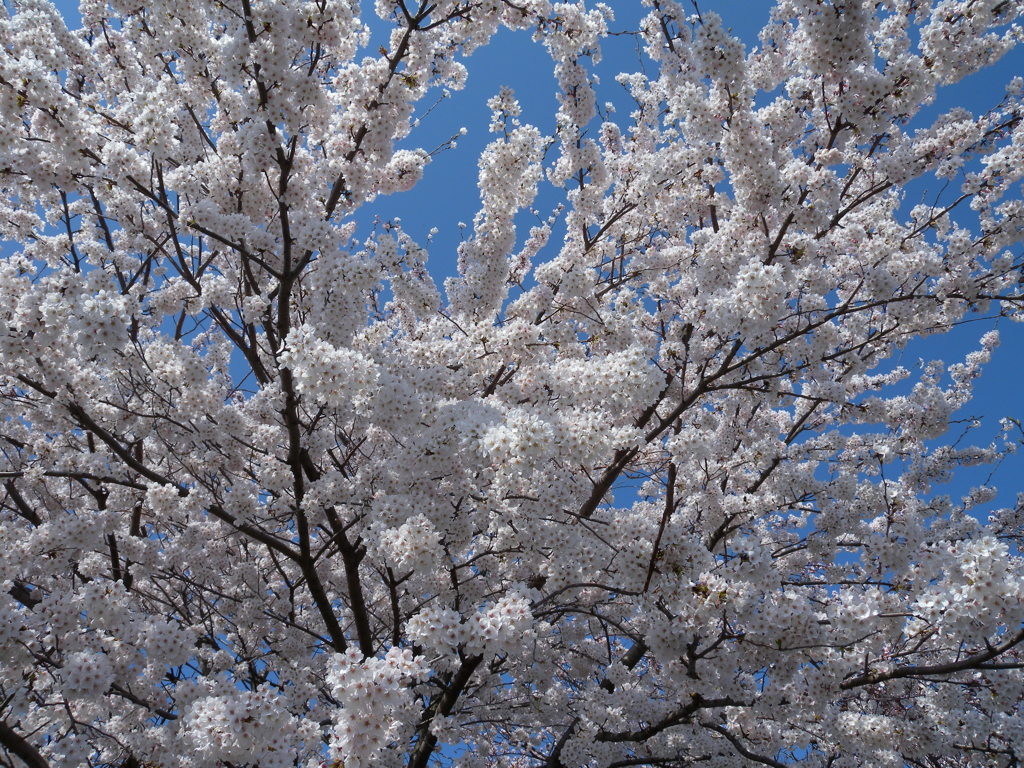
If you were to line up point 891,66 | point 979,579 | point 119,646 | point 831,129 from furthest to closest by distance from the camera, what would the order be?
point 831,129, point 891,66, point 119,646, point 979,579

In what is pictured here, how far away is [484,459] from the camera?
5.55m

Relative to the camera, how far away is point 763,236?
20.6 feet

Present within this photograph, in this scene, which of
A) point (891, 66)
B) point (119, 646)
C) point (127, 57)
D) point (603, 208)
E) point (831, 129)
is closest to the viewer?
point (119, 646)

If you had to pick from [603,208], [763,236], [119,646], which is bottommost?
[119,646]

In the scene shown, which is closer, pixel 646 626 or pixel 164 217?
pixel 646 626

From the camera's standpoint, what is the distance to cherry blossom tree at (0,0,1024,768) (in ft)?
16.8

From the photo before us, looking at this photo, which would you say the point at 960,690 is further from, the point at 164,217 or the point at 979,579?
the point at 164,217

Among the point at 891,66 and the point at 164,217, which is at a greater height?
the point at 891,66

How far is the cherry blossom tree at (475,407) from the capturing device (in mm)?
5113

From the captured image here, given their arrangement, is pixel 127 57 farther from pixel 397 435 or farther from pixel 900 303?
Answer: pixel 900 303

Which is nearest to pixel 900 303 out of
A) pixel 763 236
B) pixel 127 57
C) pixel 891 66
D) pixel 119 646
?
pixel 763 236

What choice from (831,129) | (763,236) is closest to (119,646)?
(763,236)

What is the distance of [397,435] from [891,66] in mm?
6021

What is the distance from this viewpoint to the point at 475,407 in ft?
18.4
